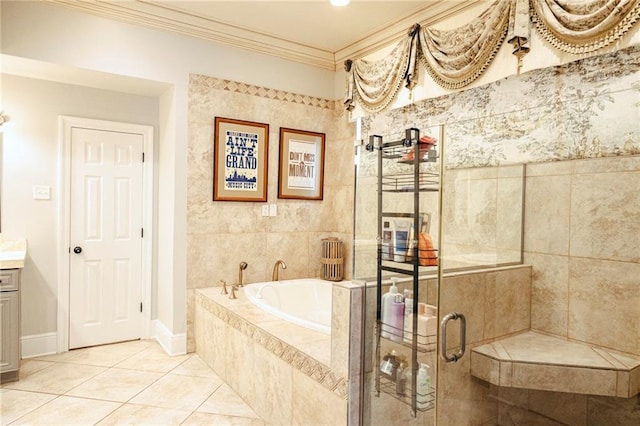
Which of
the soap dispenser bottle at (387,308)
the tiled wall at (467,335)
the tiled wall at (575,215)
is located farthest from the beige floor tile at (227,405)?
the tiled wall at (575,215)

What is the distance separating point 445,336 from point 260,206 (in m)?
2.46

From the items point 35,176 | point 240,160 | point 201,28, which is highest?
point 201,28

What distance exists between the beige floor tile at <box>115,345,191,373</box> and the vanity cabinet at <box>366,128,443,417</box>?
206 cm

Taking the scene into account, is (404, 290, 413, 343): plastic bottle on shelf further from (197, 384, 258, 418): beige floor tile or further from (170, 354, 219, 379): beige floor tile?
(170, 354, 219, 379): beige floor tile

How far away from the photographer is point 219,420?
8.16ft

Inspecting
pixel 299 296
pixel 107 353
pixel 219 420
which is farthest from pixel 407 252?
pixel 107 353

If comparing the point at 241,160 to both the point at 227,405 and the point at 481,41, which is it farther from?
the point at 481,41

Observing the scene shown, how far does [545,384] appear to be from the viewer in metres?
2.09

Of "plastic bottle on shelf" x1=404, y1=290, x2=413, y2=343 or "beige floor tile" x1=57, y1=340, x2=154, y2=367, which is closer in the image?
"plastic bottle on shelf" x1=404, y1=290, x2=413, y2=343

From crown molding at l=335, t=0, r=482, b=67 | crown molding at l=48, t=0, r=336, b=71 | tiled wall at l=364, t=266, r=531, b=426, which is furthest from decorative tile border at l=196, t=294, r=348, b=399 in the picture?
crown molding at l=335, t=0, r=482, b=67

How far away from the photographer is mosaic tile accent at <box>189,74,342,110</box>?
3574 mm

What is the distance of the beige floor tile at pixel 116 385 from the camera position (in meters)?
2.78

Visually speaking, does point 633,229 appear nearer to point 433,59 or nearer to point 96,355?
point 433,59

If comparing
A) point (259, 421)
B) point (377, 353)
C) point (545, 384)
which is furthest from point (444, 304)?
point (259, 421)
